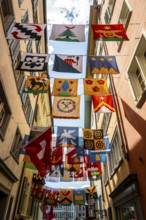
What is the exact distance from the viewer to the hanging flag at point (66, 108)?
33.4ft

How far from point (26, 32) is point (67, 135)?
26.1 ft

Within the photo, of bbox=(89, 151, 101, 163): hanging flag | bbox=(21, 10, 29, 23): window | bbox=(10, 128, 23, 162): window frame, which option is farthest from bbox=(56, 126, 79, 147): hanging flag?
bbox=(21, 10, 29, 23): window

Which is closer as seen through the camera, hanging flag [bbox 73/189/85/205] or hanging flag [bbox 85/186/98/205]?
hanging flag [bbox 85/186/98/205]

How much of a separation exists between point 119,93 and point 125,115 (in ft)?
6.41

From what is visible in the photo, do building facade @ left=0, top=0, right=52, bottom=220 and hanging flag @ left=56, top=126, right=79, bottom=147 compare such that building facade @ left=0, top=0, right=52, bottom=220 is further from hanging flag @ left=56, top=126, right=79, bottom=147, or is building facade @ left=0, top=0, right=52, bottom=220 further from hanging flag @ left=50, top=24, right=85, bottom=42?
hanging flag @ left=56, top=126, right=79, bottom=147

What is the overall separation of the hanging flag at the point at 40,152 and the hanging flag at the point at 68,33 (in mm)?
4994

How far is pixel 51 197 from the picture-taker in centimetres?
2125

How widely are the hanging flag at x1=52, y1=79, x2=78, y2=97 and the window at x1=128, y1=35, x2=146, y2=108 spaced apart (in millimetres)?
3134

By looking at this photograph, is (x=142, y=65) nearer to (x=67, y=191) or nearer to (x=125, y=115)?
(x=125, y=115)

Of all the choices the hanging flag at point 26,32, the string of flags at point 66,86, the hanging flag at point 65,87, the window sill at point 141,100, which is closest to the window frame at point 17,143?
the string of flags at point 66,86

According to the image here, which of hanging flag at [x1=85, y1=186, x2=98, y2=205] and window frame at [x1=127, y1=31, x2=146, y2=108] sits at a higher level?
window frame at [x1=127, y1=31, x2=146, y2=108]

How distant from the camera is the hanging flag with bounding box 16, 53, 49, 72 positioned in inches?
356

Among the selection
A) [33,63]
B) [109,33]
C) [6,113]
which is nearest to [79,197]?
[6,113]

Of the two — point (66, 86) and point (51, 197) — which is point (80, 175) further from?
point (66, 86)
